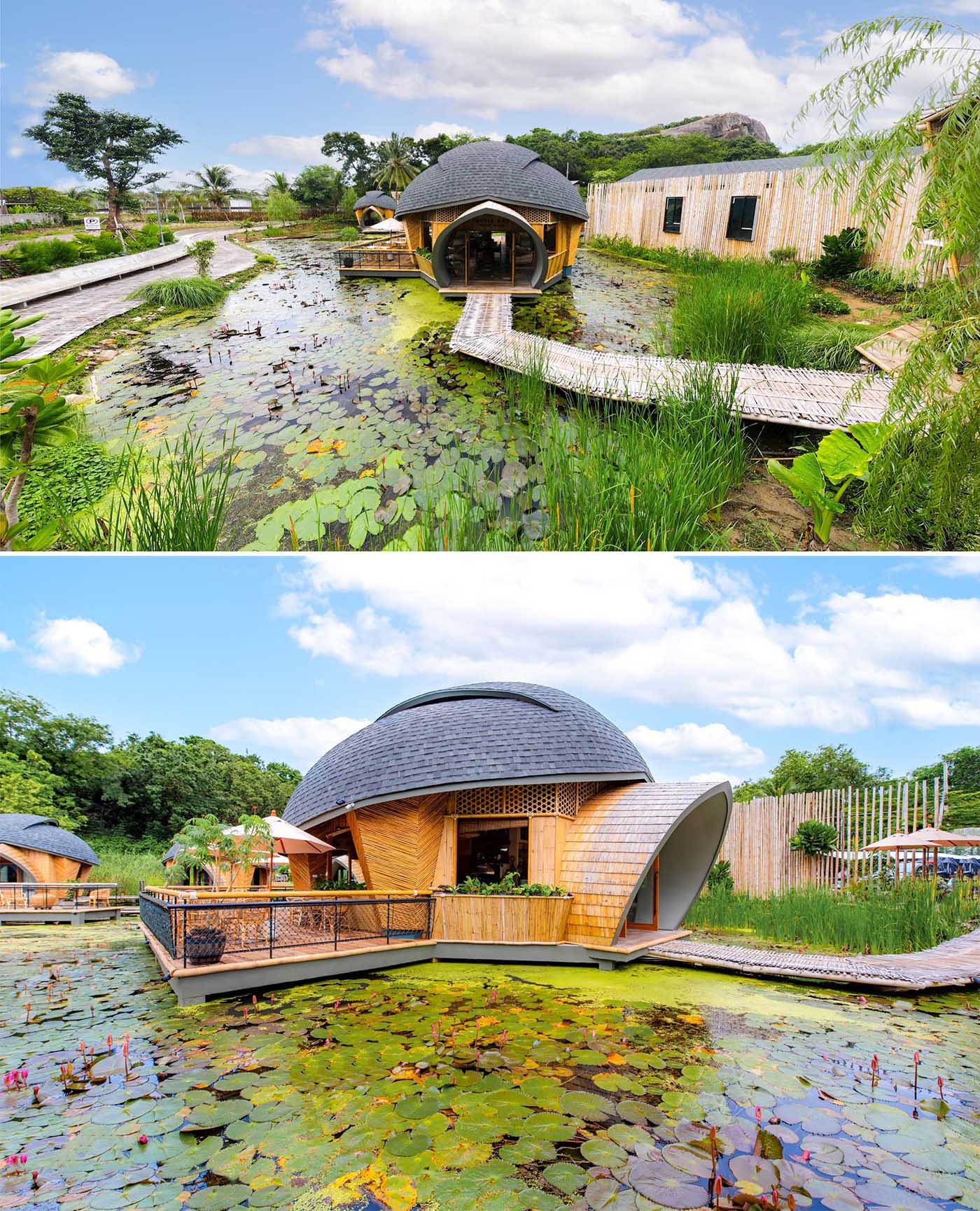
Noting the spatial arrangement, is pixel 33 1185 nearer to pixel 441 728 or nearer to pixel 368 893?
pixel 368 893

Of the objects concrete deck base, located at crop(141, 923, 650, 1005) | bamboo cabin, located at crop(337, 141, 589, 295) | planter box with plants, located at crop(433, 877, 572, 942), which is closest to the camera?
concrete deck base, located at crop(141, 923, 650, 1005)

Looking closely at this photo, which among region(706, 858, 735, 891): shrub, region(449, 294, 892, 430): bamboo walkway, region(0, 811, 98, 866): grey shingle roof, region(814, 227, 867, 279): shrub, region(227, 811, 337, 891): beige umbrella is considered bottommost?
region(0, 811, 98, 866): grey shingle roof

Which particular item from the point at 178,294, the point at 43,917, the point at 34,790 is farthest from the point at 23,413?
the point at 34,790

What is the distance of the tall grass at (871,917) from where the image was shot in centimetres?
595

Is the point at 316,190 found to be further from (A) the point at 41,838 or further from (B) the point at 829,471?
(A) the point at 41,838

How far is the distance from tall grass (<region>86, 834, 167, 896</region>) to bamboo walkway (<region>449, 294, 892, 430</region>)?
961cm

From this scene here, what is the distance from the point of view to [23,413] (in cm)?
285

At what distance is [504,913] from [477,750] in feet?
4.62

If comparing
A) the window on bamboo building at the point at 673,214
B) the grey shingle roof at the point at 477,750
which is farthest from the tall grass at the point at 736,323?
the window on bamboo building at the point at 673,214

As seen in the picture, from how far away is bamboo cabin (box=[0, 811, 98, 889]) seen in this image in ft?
39.9

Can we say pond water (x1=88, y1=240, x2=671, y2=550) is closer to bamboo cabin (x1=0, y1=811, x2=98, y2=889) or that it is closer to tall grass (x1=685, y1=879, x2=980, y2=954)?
tall grass (x1=685, y1=879, x2=980, y2=954)

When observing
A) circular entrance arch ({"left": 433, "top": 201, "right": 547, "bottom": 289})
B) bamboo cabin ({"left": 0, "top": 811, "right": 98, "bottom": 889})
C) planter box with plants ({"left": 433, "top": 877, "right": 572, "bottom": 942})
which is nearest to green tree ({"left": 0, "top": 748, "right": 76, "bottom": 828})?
bamboo cabin ({"left": 0, "top": 811, "right": 98, "bottom": 889})

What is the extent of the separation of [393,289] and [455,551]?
9.94 m

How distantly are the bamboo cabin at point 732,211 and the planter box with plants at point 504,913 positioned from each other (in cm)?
1028
